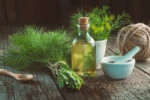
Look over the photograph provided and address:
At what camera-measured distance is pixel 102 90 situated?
1.13 metres

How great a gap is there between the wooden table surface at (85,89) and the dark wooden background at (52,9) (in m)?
2.44

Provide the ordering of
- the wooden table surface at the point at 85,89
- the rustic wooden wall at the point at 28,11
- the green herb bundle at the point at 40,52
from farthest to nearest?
A: the rustic wooden wall at the point at 28,11 → the green herb bundle at the point at 40,52 → the wooden table surface at the point at 85,89

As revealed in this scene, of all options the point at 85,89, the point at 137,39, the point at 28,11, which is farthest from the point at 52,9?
the point at 85,89

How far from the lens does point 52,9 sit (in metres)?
4.34

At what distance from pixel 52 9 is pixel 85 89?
10.9 ft

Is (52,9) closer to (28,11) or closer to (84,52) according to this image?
(28,11)

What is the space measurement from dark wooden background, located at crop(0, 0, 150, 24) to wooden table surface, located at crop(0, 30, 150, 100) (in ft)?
8.02

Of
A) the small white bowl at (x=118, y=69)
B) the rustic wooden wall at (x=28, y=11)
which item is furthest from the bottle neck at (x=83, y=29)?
the rustic wooden wall at (x=28, y=11)

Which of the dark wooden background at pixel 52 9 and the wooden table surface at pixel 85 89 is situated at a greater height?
the dark wooden background at pixel 52 9

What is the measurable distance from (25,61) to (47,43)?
0.49 ft

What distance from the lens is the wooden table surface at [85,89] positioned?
107 cm

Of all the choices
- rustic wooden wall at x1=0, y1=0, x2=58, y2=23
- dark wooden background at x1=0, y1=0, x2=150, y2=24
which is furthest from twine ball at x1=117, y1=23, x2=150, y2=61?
rustic wooden wall at x1=0, y1=0, x2=58, y2=23

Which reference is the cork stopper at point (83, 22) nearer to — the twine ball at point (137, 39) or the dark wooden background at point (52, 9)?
the twine ball at point (137, 39)

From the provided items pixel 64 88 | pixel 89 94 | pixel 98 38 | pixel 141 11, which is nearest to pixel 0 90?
pixel 64 88
